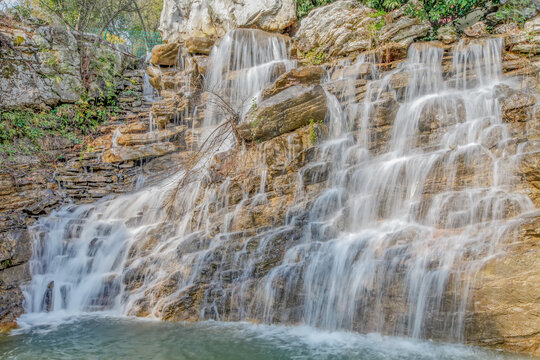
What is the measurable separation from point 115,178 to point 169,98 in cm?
313

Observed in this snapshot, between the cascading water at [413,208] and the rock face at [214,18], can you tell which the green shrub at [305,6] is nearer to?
the rock face at [214,18]

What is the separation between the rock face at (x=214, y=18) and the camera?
44.4 ft

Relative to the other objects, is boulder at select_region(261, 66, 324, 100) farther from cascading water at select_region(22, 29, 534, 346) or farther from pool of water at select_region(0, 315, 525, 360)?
pool of water at select_region(0, 315, 525, 360)

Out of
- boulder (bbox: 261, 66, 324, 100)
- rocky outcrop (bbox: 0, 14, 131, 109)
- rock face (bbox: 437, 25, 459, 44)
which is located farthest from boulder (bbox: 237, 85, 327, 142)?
rocky outcrop (bbox: 0, 14, 131, 109)

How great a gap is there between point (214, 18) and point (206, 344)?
12659 mm

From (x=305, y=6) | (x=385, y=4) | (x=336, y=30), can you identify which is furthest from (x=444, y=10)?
(x=305, y=6)

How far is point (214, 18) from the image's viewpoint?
47.3ft

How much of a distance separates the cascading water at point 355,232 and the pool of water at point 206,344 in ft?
0.81

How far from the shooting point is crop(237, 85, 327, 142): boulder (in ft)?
26.1

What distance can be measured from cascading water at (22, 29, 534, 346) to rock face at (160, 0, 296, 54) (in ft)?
19.1

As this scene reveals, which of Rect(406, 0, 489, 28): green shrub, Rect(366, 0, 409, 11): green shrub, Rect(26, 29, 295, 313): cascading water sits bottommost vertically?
Rect(26, 29, 295, 313): cascading water

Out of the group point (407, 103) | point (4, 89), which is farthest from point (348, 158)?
point (4, 89)

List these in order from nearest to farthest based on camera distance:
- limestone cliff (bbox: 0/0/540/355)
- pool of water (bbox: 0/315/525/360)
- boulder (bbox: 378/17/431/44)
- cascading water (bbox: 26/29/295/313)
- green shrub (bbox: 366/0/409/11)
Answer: pool of water (bbox: 0/315/525/360) < limestone cliff (bbox: 0/0/540/355) < cascading water (bbox: 26/29/295/313) < boulder (bbox: 378/17/431/44) < green shrub (bbox: 366/0/409/11)

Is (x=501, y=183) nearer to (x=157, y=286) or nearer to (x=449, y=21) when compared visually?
(x=157, y=286)
